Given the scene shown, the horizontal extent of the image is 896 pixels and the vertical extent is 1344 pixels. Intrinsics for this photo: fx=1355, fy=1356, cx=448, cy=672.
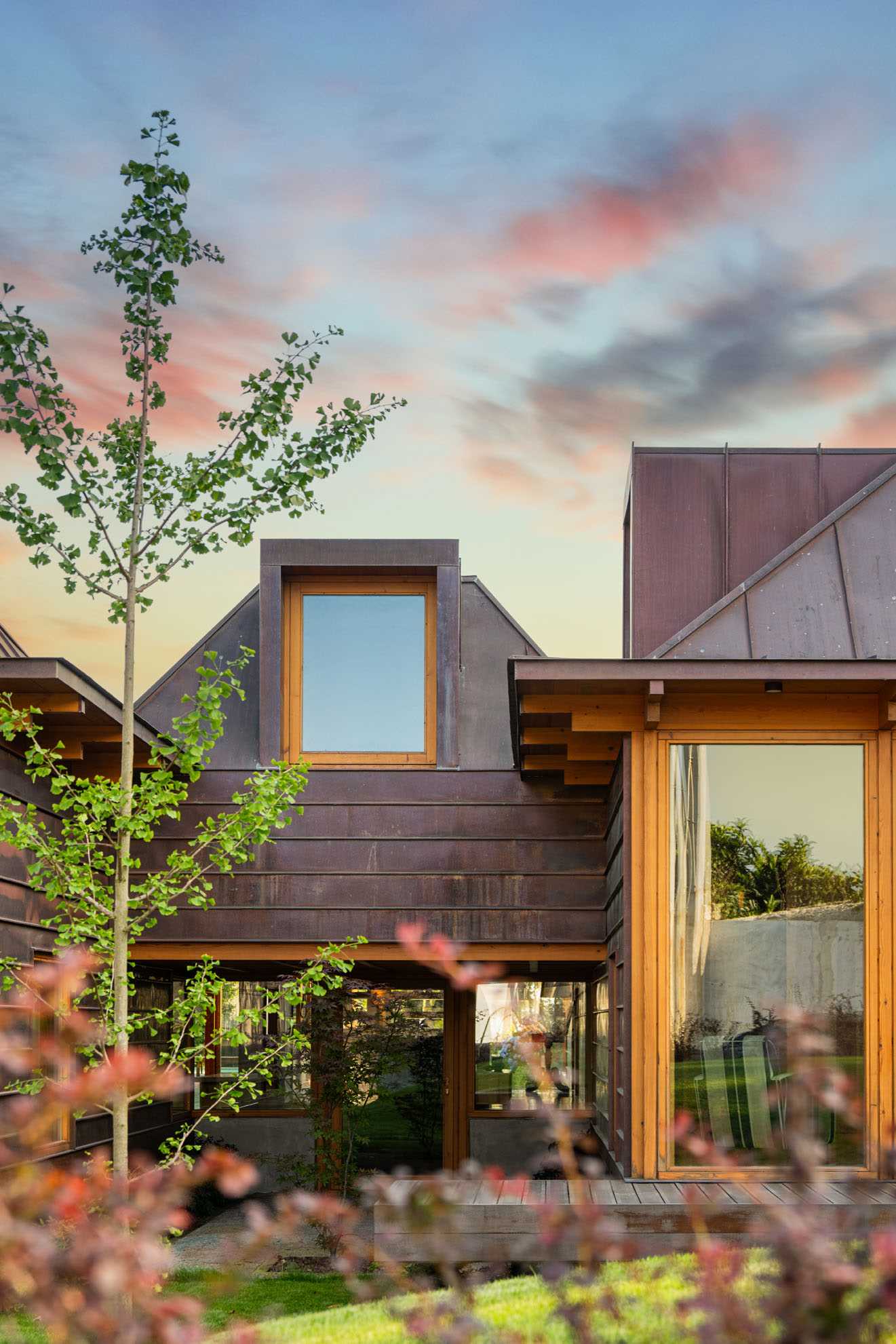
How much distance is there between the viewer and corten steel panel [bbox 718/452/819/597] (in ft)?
34.1

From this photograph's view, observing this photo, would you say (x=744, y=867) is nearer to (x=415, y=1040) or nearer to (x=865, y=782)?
(x=865, y=782)

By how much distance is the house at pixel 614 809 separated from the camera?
7086 millimetres

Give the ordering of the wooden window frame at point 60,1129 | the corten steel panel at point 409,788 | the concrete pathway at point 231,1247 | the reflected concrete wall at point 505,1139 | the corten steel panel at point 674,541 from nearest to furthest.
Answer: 1. the wooden window frame at point 60,1129
2. the concrete pathway at point 231,1247
3. the corten steel panel at point 674,541
4. the corten steel panel at point 409,788
5. the reflected concrete wall at point 505,1139

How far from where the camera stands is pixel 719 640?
26.5ft

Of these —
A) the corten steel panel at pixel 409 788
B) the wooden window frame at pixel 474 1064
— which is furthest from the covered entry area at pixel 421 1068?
the corten steel panel at pixel 409 788

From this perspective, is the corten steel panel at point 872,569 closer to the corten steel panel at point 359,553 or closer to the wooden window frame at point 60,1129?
the corten steel panel at point 359,553

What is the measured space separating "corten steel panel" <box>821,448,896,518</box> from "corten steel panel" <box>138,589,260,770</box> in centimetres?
465

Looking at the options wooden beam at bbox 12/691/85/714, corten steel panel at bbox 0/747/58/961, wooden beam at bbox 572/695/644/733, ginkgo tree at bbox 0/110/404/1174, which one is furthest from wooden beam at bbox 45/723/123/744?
wooden beam at bbox 572/695/644/733

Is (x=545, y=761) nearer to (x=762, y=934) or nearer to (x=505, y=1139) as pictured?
(x=762, y=934)

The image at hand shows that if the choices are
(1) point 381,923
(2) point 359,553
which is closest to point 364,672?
(2) point 359,553

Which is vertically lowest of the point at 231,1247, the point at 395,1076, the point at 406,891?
the point at 231,1247

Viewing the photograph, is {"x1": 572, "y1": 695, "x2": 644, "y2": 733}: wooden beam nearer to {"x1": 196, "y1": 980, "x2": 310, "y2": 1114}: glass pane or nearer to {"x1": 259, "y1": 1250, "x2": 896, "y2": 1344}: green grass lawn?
{"x1": 259, "y1": 1250, "x2": 896, "y2": 1344}: green grass lawn

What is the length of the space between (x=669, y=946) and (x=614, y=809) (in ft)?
6.68

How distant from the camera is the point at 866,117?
405 inches
